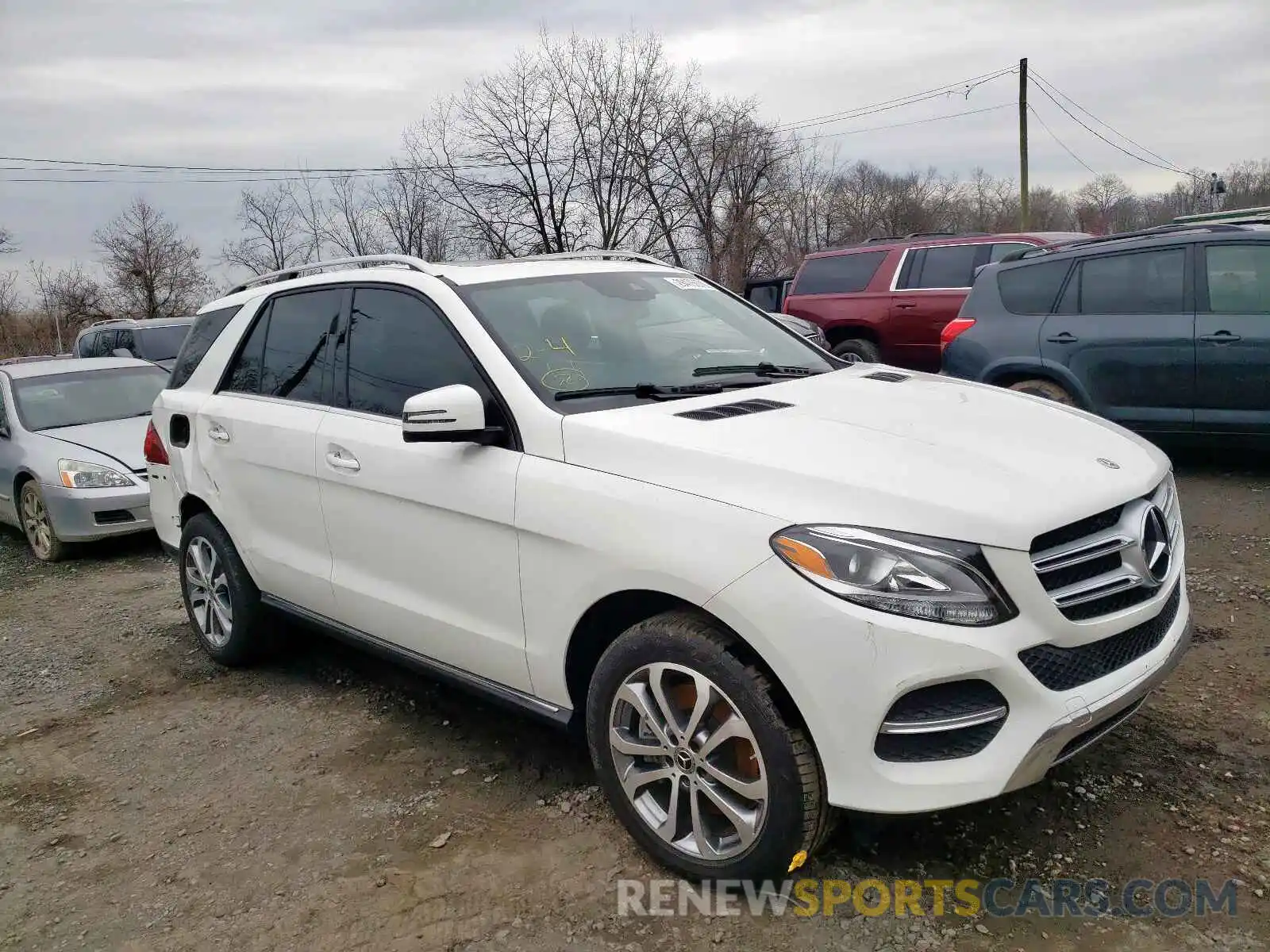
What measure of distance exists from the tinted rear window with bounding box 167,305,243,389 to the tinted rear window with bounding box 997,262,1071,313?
5514mm

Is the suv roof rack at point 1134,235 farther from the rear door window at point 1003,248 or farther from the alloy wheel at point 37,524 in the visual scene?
the alloy wheel at point 37,524

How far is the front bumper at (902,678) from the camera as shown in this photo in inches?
88.5

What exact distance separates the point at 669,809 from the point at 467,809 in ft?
2.89

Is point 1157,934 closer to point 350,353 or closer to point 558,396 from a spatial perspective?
point 558,396

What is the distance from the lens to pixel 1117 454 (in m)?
2.86

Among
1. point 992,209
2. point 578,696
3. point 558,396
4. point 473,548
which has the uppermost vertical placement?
point 992,209

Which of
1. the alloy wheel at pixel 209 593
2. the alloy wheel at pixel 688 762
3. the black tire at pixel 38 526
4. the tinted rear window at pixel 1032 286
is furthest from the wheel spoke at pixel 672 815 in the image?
the black tire at pixel 38 526

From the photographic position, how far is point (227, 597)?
462cm

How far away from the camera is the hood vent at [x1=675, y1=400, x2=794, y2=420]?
9.58 feet

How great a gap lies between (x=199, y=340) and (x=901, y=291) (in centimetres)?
800

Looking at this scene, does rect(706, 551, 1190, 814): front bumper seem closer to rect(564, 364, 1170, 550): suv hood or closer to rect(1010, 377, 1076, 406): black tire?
rect(564, 364, 1170, 550): suv hood

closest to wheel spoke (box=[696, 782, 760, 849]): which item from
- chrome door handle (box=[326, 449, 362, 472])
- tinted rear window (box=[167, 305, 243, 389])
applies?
Result: chrome door handle (box=[326, 449, 362, 472])

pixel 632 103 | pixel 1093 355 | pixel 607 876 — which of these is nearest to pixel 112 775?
pixel 607 876

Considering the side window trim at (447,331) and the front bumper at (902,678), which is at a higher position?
the side window trim at (447,331)
